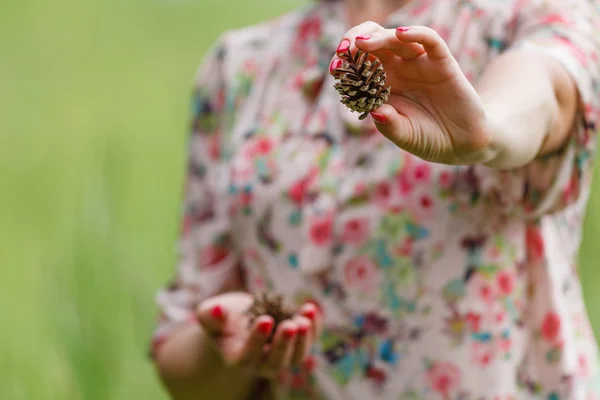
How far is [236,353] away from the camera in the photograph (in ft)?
2.07

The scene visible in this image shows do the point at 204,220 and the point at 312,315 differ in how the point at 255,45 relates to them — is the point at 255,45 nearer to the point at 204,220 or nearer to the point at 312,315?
the point at 204,220

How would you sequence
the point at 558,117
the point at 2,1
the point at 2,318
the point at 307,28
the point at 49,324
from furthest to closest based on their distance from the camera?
the point at 2,1 → the point at 2,318 → the point at 49,324 → the point at 307,28 → the point at 558,117

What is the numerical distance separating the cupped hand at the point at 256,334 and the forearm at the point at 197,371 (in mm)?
112

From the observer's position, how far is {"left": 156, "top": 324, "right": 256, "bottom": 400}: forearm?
0.76 metres

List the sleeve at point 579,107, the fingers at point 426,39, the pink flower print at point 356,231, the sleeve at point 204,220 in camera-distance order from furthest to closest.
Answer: the sleeve at point 204,220 < the pink flower print at point 356,231 < the sleeve at point 579,107 < the fingers at point 426,39

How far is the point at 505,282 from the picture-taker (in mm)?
646

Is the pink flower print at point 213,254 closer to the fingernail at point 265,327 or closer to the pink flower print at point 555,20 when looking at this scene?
the fingernail at point 265,327

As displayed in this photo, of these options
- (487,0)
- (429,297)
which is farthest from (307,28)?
(429,297)

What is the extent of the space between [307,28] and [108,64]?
1048 millimetres

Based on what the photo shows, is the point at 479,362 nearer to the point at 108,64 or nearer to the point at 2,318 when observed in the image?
the point at 2,318

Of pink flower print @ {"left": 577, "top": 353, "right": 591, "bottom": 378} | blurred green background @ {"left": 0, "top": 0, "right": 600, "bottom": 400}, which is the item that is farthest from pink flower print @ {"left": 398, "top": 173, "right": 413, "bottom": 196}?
blurred green background @ {"left": 0, "top": 0, "right": 600, "bottom": 400}

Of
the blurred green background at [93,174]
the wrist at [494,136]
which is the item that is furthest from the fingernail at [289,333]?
the blurred green background at [93,174]

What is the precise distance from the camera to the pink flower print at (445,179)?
641mm

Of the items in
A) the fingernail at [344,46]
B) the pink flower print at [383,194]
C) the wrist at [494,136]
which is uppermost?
the fingernail at [344,46]
